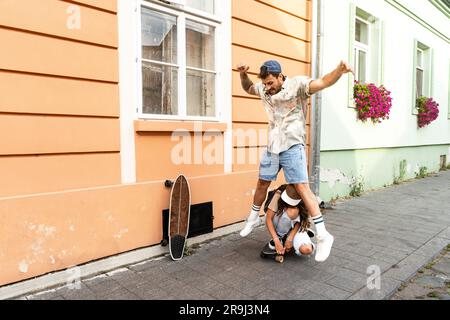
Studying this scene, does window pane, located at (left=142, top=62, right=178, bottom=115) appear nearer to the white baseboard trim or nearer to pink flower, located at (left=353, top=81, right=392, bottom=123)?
the white baseboard trim

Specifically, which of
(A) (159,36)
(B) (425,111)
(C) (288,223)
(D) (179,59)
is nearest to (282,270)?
(C) (288,223)

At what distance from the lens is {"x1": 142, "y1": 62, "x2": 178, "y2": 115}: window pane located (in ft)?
12.0

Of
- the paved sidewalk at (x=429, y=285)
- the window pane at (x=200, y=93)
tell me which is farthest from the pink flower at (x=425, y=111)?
the window pane at (x=200, y=93)

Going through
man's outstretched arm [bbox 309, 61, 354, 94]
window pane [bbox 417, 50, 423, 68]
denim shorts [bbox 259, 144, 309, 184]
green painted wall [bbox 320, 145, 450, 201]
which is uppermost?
window pane [bbox 417, 50, 423, 68]

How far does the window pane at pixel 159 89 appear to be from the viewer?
3658 mm

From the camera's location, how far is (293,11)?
538cm

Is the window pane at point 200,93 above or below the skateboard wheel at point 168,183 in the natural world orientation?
above

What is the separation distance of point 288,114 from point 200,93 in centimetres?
144

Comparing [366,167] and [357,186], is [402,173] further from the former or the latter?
[357,186]

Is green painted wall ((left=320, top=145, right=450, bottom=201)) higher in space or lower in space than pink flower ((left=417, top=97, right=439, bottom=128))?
lower

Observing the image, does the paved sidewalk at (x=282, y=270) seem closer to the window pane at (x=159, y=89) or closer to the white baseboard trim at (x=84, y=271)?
the white baseboard trim at (x=84, y=271)

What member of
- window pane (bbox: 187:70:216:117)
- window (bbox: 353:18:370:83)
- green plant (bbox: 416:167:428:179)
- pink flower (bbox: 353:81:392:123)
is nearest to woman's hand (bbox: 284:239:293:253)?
window pane (bbox: 187:70:216:117)

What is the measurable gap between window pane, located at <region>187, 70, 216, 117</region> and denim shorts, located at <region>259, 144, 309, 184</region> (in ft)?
4.29

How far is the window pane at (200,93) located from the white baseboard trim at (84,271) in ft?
4.93
